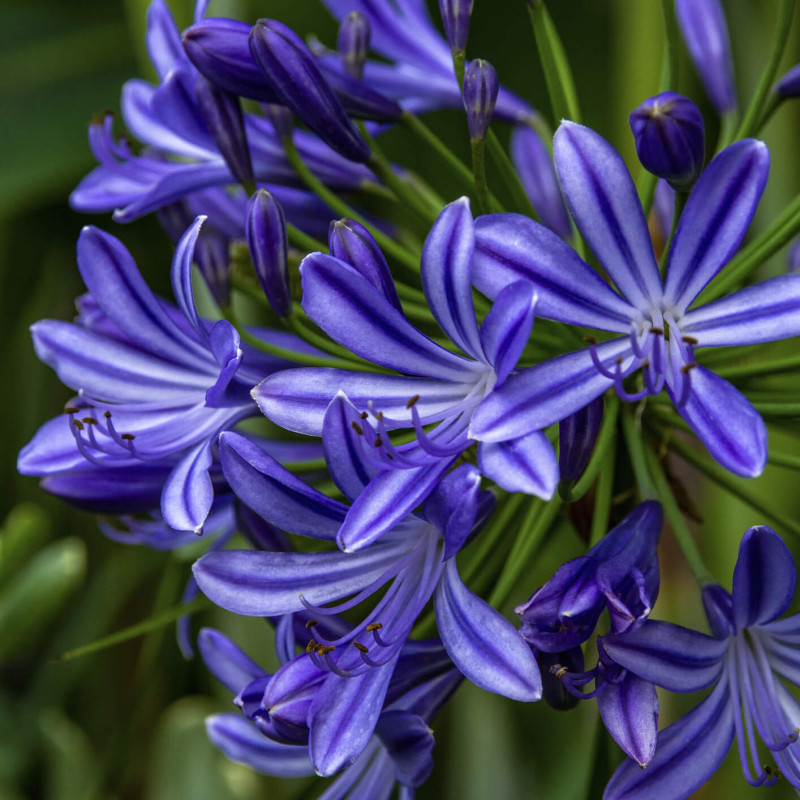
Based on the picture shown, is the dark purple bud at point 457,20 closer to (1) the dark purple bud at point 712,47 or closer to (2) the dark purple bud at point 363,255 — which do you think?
(2) the dark purple bud at point 363,255

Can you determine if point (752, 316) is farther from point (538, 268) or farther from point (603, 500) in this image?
point (603, 500)

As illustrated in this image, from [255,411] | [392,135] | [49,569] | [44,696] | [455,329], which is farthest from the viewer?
[392,135]

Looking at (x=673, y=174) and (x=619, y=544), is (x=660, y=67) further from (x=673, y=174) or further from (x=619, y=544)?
(x=619, y=544)

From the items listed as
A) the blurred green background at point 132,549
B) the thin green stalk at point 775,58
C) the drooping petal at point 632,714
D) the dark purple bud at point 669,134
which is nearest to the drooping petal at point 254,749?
the blurred green background at point 132,549

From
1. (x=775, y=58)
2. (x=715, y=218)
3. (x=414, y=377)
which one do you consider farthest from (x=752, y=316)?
(x=775, y=58)

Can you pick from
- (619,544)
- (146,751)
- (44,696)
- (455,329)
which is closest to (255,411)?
(455,329)

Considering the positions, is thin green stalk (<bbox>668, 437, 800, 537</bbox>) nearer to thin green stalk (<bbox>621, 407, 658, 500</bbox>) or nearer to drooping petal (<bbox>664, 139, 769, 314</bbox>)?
thin green stalk (<bbox>621, 407, 658, 500</bbox>)
